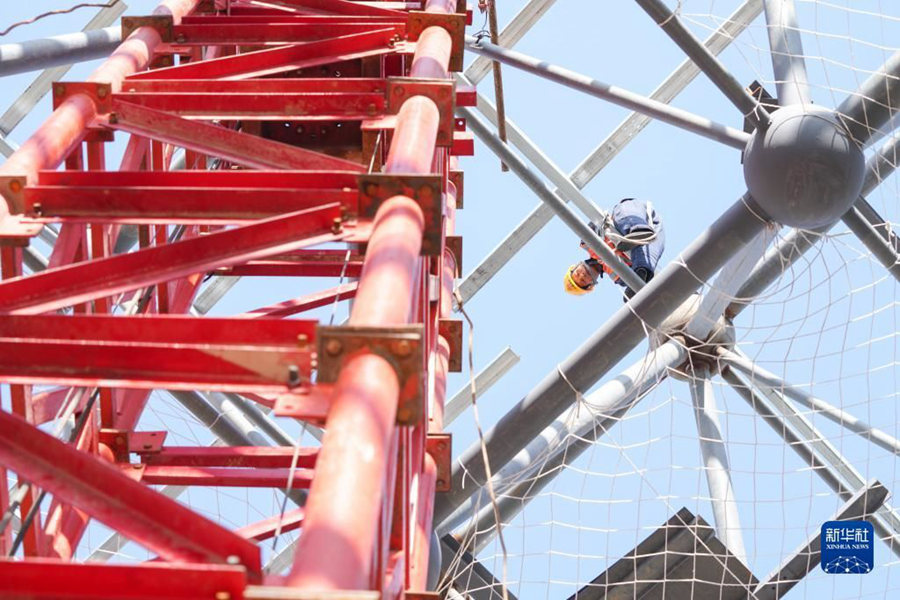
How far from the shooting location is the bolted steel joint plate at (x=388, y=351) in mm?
4184

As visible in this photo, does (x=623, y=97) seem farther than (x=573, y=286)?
No

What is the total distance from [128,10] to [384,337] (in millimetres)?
11923

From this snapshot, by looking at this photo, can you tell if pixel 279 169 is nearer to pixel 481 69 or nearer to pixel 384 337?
pixel 384 337

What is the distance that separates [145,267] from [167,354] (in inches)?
34.7

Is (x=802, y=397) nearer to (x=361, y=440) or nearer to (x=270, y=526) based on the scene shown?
(x=270, y=526)

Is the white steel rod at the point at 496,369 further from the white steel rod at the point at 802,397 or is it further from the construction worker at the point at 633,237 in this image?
A: the white steel rod at the point at 802,397

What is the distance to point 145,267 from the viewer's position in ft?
17.8

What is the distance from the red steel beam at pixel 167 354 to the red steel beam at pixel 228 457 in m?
2.43

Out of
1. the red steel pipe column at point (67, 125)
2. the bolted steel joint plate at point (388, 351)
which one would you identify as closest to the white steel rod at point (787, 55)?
the red steel pipe column at point (67, 125)

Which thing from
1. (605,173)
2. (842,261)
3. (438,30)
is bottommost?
(438,30)

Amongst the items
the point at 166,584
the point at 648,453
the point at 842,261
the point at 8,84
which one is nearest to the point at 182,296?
the point at 166,584

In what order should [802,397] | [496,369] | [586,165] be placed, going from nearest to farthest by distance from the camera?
[802,397] → [496,369] → [586,165]

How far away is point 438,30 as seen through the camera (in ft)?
25.5

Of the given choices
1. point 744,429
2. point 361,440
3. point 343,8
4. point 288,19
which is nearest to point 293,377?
point 361,440
